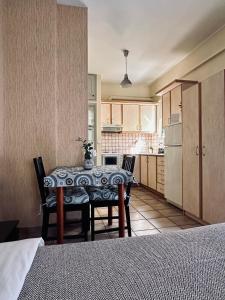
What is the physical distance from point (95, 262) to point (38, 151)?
2.18 metres

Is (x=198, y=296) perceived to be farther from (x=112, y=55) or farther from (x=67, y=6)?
(x=112, y=55)

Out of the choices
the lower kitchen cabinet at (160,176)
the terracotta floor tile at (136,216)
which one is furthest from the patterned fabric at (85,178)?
the lower kitchen cabinet at (160,176)

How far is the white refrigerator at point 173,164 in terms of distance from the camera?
3516 mm

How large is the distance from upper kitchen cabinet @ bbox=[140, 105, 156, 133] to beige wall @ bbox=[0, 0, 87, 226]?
3537 mm

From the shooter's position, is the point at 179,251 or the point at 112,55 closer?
the point at 179,251

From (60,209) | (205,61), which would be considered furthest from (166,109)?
(60,209)

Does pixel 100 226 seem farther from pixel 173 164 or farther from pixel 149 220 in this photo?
pixel 173 164

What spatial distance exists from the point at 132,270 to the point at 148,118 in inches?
219

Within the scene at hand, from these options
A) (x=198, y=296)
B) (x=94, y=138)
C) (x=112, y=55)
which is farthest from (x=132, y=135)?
(x=198, y=296)

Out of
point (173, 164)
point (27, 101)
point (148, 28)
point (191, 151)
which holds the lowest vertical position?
point (173, 164)

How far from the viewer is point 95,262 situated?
0.70 meters

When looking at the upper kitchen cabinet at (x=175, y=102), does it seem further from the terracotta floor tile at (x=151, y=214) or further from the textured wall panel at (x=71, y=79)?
the textured wall panel at (x=71, y=79)

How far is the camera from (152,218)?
10.4ft

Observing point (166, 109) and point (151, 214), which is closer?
point (151, 214)
